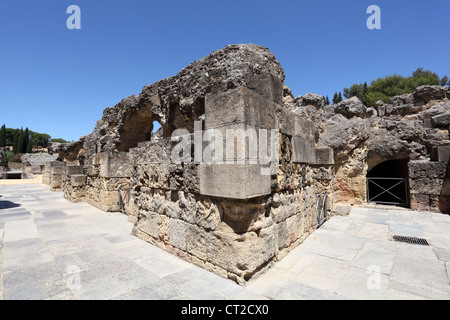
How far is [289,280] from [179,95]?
3.26 m

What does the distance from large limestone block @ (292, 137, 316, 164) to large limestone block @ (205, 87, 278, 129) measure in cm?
76

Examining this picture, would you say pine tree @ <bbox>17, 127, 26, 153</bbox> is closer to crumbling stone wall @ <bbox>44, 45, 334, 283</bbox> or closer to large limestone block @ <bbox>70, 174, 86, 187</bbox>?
large limestone block @ <bbox>70, 174, 86, 187</bbox>

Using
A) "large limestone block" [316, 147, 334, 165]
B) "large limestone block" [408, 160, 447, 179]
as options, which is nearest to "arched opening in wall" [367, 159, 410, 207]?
"large limestone block" [408, 160, 447, 179]

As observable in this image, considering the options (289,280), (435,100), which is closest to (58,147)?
(289,280)

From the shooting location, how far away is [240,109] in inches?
101

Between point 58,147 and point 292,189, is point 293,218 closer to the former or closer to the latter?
point 292,189

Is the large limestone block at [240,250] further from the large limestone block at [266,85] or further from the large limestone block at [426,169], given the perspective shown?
the large limestone block at [426,169]

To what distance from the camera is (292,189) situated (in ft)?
11.9

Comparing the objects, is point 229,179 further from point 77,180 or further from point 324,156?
point 77,180

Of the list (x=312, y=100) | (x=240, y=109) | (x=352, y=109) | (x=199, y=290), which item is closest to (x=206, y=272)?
(x=199, y=290)

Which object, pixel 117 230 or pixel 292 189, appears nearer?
pixel 292 189

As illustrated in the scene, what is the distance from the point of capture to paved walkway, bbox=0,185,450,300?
7.70 feet

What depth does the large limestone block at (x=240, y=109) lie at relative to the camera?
2.57m

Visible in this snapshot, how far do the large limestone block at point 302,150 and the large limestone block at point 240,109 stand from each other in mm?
762
